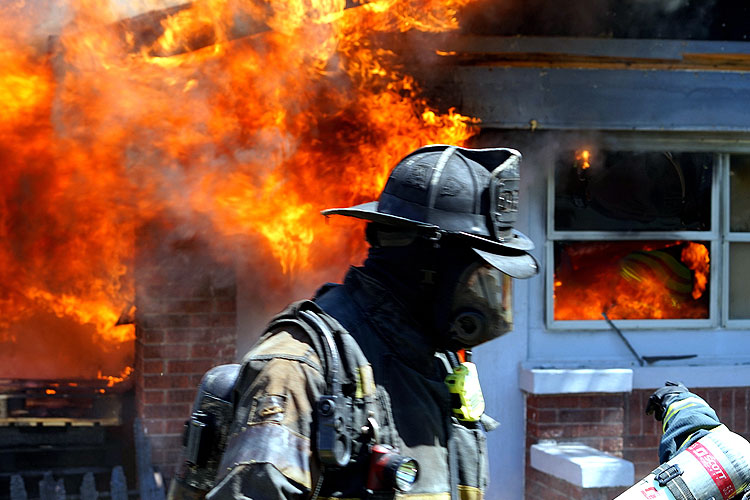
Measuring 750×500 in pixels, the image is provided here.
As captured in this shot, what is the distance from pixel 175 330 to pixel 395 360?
10.3ft

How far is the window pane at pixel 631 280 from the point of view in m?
6.00

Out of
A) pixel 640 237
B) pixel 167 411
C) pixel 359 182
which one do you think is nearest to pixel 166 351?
pixel 167 411

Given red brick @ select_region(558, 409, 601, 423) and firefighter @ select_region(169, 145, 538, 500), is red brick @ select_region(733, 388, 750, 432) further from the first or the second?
firefighter @ select_region(169, 145, 538, 500)

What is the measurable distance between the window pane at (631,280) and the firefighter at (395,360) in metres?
3.27

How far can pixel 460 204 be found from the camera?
264cm

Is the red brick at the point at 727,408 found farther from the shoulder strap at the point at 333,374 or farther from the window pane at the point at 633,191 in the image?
the shoulder strap at the point at 333,374

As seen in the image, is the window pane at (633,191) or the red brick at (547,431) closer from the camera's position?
the red brick at (547,431)

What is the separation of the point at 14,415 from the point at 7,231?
132 cm

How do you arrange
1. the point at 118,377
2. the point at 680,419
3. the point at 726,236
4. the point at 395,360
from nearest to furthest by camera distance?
the point at 395,360 < the point at 680,419 < the point at 726,236 < the point at 118,377

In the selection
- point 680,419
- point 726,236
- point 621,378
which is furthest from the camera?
point 726,236

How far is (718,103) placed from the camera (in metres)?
5.89

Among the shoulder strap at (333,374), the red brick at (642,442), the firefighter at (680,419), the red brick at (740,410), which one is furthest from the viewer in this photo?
the red brick at (740,410)

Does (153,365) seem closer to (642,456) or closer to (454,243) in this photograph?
(454,243)

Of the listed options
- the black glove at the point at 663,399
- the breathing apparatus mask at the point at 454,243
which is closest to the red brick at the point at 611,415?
the black glove at the point at 663,399
